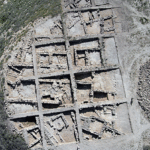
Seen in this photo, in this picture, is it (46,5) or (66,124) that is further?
(46,5)

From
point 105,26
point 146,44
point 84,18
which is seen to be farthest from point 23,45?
point 146,44

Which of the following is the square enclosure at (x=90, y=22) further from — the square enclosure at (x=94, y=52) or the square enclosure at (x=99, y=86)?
the square enclosure at (x=99, y=86)

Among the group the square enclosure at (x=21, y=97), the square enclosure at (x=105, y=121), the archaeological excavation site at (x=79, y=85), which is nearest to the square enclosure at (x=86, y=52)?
the archaeological excavation site at (x=79, y=85)

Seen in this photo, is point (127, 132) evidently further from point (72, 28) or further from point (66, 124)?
point (72, 28)

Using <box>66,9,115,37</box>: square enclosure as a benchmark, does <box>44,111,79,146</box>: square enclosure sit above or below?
below

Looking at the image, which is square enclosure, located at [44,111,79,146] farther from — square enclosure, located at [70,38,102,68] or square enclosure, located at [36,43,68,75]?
square enclosure, located at [70,38,102,68]

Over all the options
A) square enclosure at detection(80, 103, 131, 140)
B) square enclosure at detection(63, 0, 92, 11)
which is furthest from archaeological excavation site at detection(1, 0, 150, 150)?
square enclosure at detection(63, 0, 92, 11)
